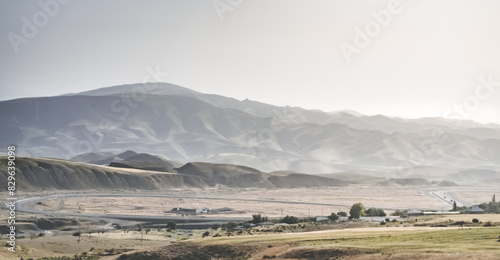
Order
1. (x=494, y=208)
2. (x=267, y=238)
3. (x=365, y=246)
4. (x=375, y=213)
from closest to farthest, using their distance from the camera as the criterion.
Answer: (x=365, y=246) < (x=267, y=238) < (x=375, y=213) < (x=494, y=208)

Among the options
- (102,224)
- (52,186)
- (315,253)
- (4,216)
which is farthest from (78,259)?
(52,186)

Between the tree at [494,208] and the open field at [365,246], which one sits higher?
the tree at [494,208]

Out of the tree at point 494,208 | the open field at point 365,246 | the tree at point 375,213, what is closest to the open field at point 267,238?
the open field at point 365,246

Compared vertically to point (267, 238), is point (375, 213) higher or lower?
higher

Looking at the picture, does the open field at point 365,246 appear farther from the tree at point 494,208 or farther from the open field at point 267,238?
the tree at point 494,208

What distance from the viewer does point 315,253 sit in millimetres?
42812

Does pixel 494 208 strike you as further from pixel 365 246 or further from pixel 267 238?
pixel 365 246

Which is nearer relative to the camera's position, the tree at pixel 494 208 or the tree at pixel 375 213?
the tree at pixel 375 213

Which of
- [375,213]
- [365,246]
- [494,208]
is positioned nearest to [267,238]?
[365,246]

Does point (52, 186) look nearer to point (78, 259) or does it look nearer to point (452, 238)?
point (78, 259)

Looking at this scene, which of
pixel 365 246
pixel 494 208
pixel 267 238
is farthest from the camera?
pixel 494 208

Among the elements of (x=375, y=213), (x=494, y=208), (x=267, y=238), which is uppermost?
(x=494, y=208)

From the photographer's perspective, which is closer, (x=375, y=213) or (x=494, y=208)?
(x=375, y=213)

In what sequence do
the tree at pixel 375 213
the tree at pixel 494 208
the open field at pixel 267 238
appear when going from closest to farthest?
the open field at pixel 267 238
the tree at pixel 375 213
the tree at pixel 494 208
